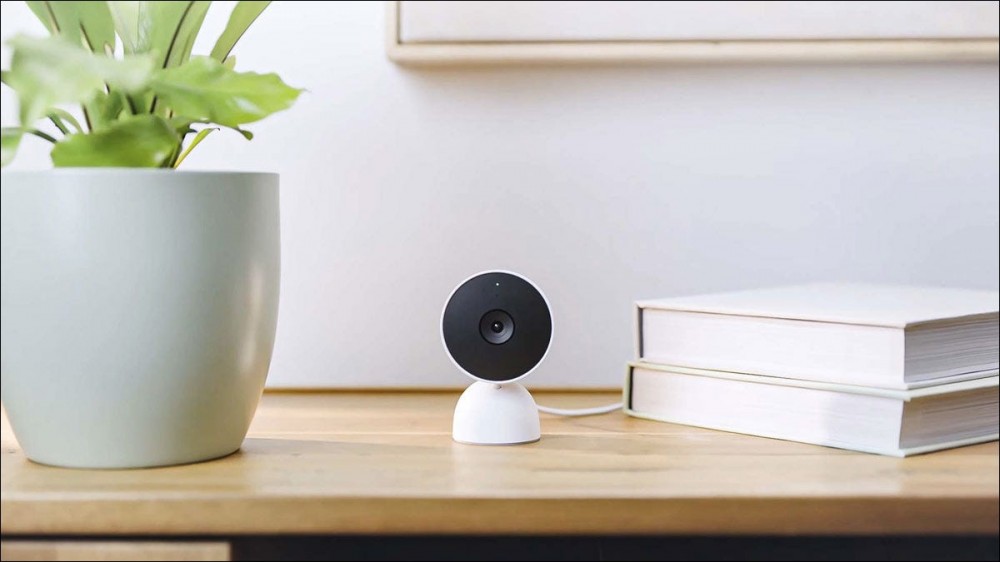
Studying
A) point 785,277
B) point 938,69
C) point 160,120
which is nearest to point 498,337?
point 160,120

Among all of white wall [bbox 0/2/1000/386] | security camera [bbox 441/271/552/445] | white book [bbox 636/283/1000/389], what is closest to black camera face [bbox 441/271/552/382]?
security camera [bbox 441/271/552/445]

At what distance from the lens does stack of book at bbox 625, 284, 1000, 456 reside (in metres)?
0.71

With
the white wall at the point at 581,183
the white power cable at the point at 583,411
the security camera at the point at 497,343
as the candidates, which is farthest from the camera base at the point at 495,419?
the white wall at the point at 581,183

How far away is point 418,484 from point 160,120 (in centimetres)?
27

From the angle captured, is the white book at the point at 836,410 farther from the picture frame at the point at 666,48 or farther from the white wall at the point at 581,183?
the picture frame at the point at 666,48

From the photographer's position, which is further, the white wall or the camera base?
the white wall

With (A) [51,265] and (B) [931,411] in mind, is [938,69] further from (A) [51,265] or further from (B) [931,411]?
(A) [51,265]

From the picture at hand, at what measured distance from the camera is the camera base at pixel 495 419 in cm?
75

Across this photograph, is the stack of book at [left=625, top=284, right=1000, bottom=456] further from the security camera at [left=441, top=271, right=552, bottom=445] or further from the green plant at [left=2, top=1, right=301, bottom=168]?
the green plant at [left=2, top=1, right=301, bottom=168]

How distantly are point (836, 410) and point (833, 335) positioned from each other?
0.17 feet

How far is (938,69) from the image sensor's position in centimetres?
98

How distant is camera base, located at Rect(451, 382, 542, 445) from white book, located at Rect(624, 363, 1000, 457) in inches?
5.1

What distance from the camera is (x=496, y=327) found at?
761 millimetres

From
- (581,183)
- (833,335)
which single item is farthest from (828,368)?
(581,183)
